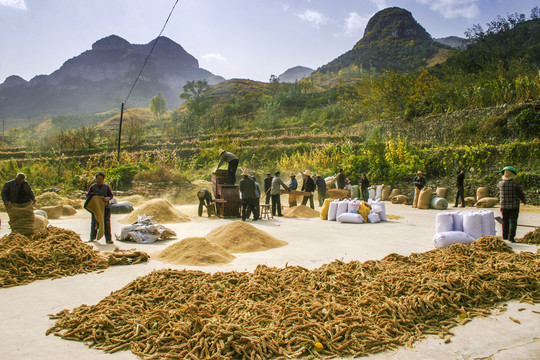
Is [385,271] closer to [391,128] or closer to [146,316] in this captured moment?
[146,316]

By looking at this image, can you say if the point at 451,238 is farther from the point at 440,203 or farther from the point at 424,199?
the point at 424,199

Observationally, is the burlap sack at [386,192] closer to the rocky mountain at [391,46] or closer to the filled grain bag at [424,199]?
the filled grain bag at [424,199]

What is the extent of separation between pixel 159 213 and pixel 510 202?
9.31 m

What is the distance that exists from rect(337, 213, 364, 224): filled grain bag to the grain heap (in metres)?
5.45

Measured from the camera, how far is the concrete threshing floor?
2840mm

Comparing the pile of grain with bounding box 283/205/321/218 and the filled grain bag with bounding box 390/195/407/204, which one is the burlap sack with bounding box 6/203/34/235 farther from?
the filled grain bag with bounding box 390/195/407/204

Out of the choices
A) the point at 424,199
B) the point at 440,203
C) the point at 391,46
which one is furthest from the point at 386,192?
the point at 391,46

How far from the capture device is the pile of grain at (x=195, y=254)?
575cm

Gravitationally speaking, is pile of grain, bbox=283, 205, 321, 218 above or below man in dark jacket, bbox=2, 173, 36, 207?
below

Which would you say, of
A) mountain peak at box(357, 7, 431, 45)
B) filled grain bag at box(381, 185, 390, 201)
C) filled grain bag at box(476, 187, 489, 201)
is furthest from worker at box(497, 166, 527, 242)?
mountain peak at box(357, 7, 431, 45)

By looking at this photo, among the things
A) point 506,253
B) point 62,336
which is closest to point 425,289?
point 506,253

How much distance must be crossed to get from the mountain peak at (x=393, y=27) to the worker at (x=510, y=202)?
101959mm

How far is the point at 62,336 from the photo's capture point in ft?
10.3

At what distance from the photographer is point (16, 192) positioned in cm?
718
